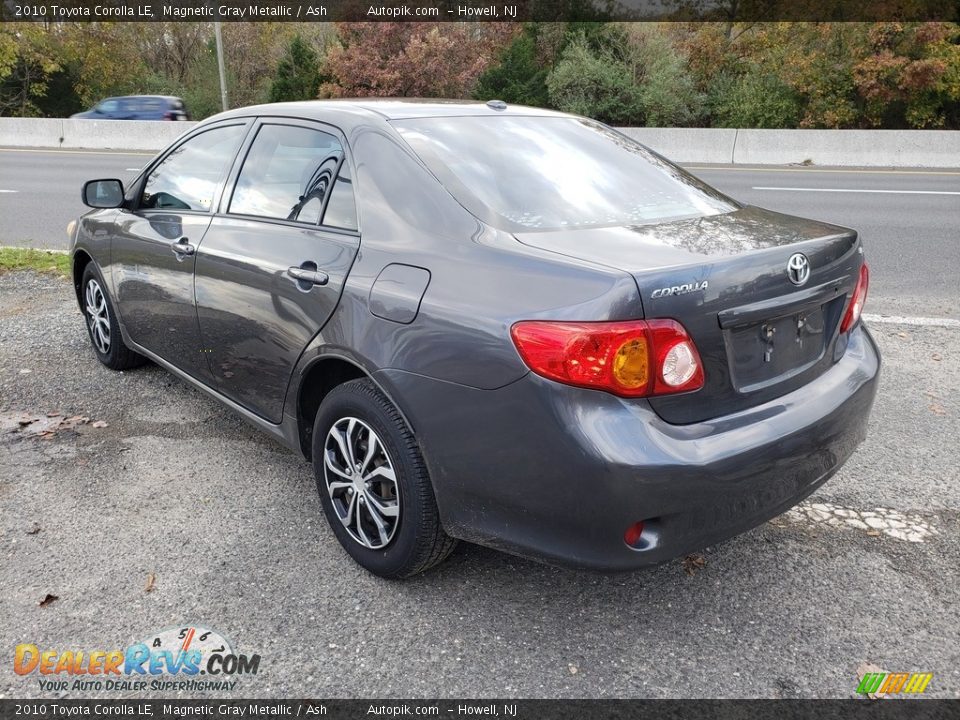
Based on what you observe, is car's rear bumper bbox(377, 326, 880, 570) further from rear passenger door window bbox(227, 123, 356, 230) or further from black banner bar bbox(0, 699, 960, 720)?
rear passenger door window bbox(227, 123, 356, 230)

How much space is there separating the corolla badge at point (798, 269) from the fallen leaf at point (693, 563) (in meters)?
1.10

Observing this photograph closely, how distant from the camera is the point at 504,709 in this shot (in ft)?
7.62

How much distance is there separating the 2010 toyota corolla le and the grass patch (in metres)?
4.49

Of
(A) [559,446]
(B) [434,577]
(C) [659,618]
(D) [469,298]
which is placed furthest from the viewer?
(B) [434,577]

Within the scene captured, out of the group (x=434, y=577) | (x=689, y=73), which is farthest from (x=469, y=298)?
(x=689, y=73)

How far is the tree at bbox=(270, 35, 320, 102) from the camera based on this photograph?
3238 cm

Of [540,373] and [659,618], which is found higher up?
[540,373]

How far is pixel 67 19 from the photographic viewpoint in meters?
37.3

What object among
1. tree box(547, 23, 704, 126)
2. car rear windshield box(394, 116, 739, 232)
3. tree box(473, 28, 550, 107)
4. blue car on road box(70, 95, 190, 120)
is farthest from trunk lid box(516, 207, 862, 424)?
tree box(473, 28, 550, 107)

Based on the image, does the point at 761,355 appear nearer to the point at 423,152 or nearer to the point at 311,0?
the point at 423,152

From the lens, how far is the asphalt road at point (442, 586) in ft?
8.05

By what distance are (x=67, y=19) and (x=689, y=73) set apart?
28684 mm

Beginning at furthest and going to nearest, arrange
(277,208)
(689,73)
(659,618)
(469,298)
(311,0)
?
(311,0) < (689,73) < (277,208) < (659,618) < (469,298)

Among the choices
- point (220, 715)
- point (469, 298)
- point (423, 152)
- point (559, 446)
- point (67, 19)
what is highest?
point (67, 19)
